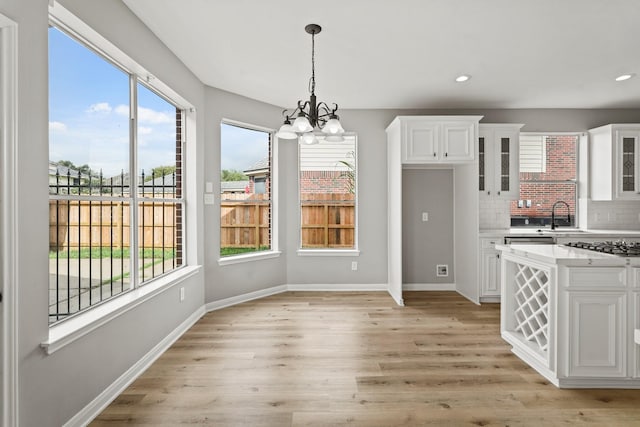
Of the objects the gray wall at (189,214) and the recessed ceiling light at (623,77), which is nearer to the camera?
the gray wall at (189,214)

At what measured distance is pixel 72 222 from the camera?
2090 millimetres

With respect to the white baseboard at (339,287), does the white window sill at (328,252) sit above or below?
above

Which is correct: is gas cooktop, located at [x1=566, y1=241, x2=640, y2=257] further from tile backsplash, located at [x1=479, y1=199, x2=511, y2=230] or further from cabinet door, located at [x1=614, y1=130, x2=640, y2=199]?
cabinet door, located at [x1=614, y1=130, x2=640, y2=199]

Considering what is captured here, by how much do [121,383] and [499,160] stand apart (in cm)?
468

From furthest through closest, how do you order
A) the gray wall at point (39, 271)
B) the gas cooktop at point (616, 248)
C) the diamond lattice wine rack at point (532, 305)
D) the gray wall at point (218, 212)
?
1. the gray wall at point (218, 212)
2. the diamond lattice wine rack at point (532, 305)
3. the gas cooktop at point (616, 248)
4. the gray wall at point (39, 271)

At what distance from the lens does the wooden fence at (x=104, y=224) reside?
1998mm

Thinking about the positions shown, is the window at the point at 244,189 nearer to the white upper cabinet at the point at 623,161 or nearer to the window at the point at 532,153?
the window at the point at 532,153

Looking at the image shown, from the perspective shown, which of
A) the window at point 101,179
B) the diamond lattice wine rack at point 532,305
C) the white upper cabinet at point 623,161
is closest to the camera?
the window at point 101,179

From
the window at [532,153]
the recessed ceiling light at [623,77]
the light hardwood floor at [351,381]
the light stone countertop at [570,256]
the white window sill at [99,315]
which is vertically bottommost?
the light hardwood floor at [351,381]

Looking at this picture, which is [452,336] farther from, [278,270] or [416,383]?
[278,270]

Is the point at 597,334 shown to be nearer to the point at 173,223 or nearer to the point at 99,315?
the point at 99,315

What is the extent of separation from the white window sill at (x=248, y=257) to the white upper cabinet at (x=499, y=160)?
292 centimetres

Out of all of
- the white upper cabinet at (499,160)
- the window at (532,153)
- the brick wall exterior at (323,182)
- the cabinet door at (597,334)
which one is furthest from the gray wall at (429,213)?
the cabinet door at (597,334)

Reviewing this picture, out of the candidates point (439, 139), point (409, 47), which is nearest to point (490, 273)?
point (439, 139)
